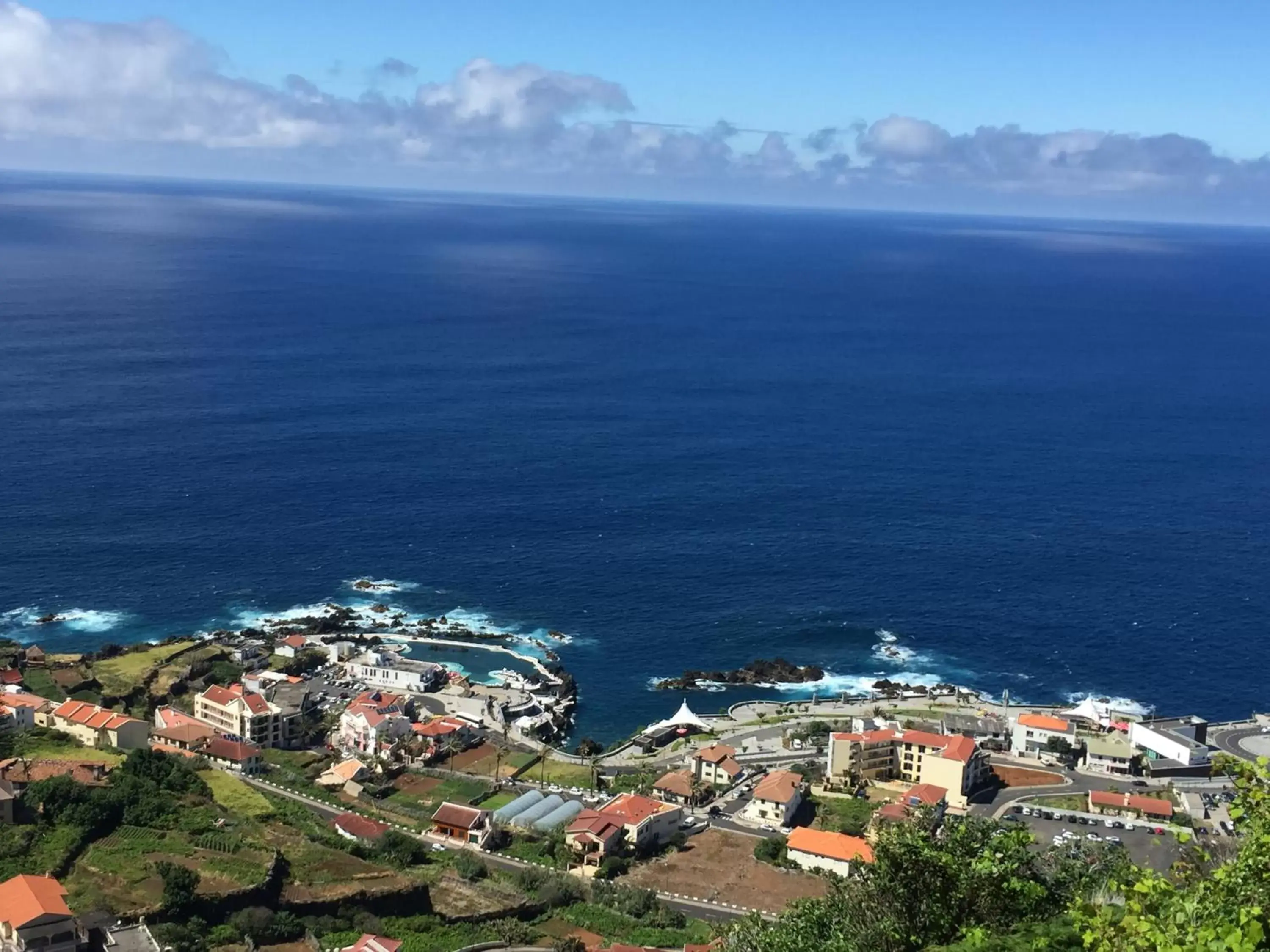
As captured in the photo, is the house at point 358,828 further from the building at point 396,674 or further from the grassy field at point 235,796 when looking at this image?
the building at point 396,674

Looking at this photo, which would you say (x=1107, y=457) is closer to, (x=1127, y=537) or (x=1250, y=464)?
(x=1250, y=464)

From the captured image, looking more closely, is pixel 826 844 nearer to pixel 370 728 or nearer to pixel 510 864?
pixel 510 864

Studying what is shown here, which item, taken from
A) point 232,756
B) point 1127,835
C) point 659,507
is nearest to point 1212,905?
point 1127,835

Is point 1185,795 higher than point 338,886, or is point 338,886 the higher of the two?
point 338,886

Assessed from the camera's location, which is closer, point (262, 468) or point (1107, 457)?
point (262, 468)

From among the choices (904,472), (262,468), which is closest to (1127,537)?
(904,472)

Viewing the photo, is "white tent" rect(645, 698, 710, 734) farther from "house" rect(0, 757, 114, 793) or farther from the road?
"house" rect(0, 757, 114, 793)
